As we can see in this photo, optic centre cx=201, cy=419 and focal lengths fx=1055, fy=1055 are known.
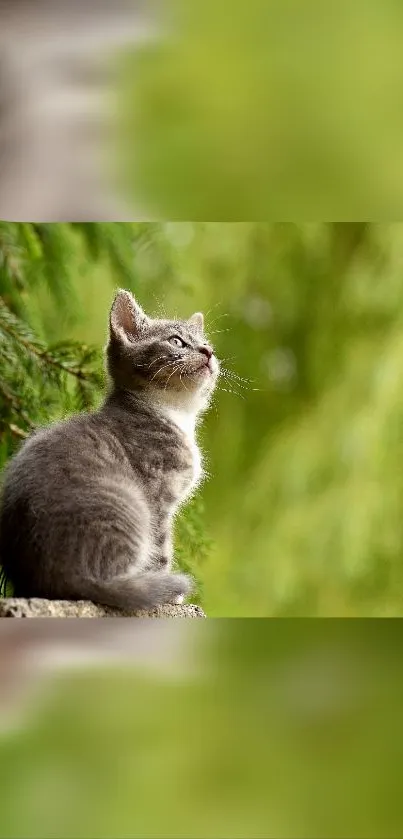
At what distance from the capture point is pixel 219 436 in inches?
68.6

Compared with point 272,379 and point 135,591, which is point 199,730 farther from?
point 272,379

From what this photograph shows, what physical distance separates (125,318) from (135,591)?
1.10 feet

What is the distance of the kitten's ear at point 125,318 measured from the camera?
1255mm

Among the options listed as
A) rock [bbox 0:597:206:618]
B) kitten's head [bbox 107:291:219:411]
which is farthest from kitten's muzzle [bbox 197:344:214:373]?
Result: rock [bbox 0:597:206:618]

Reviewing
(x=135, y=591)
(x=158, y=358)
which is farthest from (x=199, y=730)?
(x=158, y=358)
